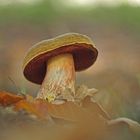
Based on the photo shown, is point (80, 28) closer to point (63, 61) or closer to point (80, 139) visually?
point (63, 61)

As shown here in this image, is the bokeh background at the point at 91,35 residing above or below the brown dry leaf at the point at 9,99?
above

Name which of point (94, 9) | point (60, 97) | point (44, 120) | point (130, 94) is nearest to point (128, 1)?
point (94, 9)

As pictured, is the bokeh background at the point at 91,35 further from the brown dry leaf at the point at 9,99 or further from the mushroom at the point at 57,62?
the brown dry leaf at the point at 9,99

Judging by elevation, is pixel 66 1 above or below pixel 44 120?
above

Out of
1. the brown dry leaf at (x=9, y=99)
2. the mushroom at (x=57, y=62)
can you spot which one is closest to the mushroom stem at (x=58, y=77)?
the mushroom at (x=57, y=62)

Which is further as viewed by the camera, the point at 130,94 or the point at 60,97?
the point at 130,94

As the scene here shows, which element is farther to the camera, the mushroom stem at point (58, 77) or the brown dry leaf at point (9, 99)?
the mushroom stem at point (58, 77)

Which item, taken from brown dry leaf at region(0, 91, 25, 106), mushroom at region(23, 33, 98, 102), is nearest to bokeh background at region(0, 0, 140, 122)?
mushroom at region(23, 33, 98, 102)
